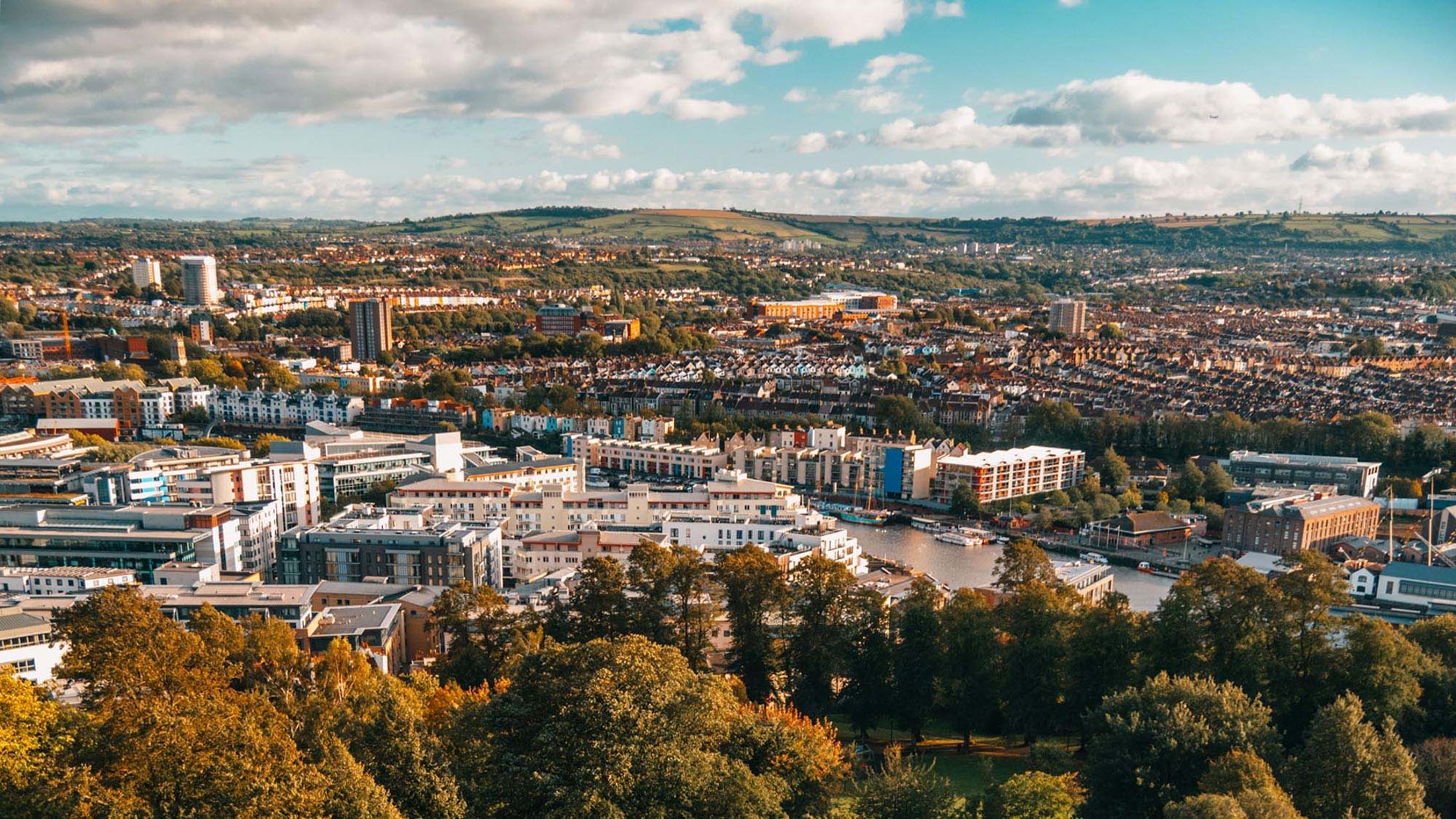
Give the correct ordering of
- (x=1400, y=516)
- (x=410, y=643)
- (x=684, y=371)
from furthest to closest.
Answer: (x=684, y=371) → (x=1400, y=516) → (x=410, y=643)

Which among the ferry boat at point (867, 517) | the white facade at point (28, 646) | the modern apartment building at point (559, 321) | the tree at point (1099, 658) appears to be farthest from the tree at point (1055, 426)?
the modern apartment building at point (559, 321)

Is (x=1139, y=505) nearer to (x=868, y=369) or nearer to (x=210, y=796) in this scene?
(x=868, y=369)

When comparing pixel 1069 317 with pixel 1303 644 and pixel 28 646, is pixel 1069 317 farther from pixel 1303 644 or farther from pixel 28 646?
pixel 28 646

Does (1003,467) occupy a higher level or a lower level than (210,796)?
lower

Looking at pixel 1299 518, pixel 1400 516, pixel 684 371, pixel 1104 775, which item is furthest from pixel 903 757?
pixel 684 371

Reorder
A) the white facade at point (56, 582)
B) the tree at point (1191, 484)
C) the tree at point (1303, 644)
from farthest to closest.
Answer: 1. the tree at point (1191, 484)
2. the white facade at point (56, 582)
3. the tree at point (1303, 644)

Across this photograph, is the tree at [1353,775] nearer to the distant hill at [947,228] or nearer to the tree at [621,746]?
the tree at [621,746]
